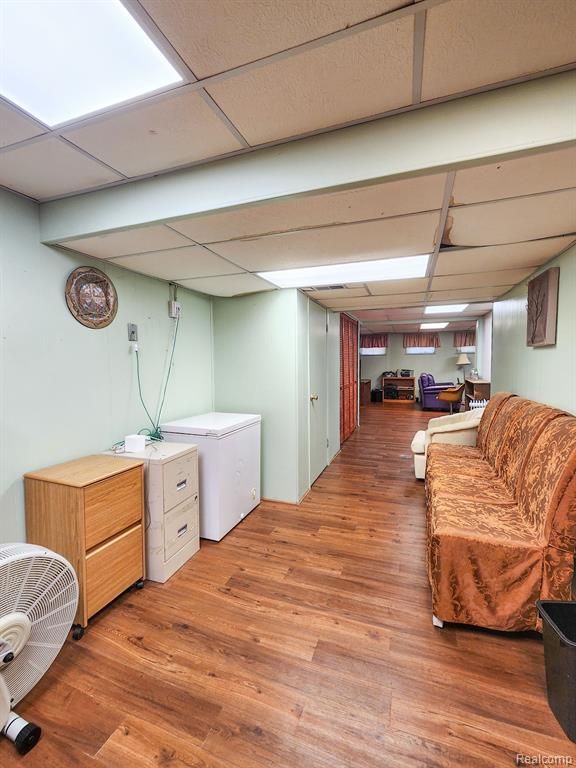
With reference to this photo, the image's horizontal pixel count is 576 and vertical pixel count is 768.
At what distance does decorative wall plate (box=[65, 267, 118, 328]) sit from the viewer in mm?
2012

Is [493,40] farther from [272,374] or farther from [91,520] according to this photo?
[272,374]

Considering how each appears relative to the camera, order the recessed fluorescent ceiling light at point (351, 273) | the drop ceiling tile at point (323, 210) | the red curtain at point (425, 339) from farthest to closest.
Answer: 1. the red curtain at point (425, 339)
2. the recessed fluorescent ceiling light at point (351, 273)
3. the drop ceiling tile at point (323, 210)

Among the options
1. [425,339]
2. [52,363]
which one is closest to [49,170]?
[52,363]

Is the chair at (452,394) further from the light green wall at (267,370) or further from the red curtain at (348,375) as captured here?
the light green wall at (267,370)

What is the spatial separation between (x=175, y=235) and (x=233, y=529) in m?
2.20

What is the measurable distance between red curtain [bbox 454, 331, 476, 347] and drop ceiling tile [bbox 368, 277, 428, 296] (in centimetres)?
748

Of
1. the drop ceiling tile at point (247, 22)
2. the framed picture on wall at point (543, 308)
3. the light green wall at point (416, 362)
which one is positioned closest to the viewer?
the drop ceiling tile at point (247, 22)

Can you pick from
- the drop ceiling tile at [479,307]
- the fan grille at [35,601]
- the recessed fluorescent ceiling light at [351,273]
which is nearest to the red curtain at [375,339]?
the drop ceiling tile at [479,307]

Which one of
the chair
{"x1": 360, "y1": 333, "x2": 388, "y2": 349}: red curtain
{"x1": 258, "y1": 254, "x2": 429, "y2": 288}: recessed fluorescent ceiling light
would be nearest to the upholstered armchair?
the chair

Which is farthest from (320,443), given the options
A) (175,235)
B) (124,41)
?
(124,41)

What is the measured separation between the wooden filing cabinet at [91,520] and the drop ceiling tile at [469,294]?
3193 millimetres

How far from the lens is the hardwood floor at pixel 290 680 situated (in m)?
A: 1.15

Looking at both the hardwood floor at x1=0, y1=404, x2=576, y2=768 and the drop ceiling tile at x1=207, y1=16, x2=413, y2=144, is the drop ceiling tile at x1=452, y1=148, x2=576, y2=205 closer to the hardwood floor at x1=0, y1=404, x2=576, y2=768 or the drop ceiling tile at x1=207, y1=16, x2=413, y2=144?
the drop ceiling tile at x1=207, y1=16, x2=413, y2=144

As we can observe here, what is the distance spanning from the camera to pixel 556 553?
1.51 metres
